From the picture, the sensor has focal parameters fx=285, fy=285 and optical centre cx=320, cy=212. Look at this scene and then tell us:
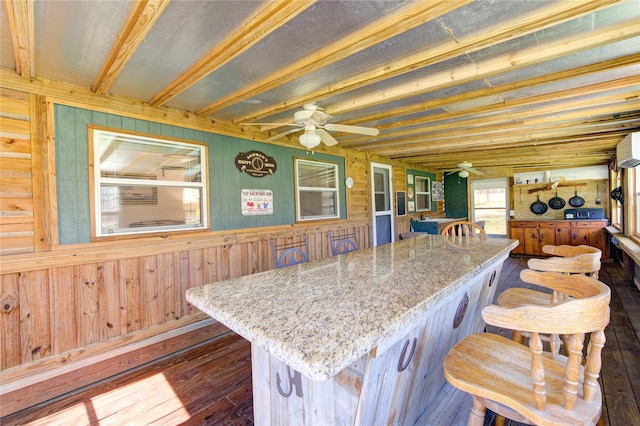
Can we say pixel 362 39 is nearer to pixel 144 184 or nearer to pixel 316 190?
pixel 144 184

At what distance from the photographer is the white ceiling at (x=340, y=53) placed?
58.7 inches

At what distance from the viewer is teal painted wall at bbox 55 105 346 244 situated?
2.30 metres

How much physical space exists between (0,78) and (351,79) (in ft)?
8.35

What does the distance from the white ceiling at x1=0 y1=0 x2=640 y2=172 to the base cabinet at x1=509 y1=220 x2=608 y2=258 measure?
12.4ft

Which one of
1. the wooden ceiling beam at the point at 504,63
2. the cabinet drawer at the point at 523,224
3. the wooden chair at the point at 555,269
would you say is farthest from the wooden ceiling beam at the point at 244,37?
the cabinet drawer at the point at 523,224

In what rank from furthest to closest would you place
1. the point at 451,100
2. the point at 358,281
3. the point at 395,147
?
the point at 395,147 < the point at 451,100 < the point at 358,281

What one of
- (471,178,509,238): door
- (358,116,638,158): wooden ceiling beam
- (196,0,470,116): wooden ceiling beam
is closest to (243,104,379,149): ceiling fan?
(196,0,470,116): wooden ceiling beam

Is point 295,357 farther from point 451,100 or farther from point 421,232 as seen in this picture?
point 421,232

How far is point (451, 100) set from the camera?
273 cm

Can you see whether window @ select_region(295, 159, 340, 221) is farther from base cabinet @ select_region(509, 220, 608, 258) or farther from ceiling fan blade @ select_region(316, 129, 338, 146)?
base cabinet @ select_region(509, 220, 608, 258)

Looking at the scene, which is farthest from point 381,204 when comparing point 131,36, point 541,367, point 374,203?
point 541,367

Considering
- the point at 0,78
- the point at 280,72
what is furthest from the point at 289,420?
the point at 0,78

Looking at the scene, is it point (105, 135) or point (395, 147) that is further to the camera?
point (395, 147)

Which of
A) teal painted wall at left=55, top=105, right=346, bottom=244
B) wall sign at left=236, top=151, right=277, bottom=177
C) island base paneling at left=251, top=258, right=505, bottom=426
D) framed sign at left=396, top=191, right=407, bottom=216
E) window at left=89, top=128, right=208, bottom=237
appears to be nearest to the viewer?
island base paneling at left=251, top=258, right=505, bottom=426
